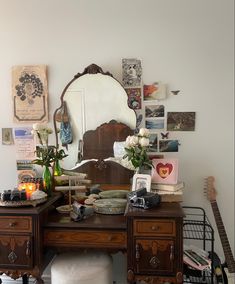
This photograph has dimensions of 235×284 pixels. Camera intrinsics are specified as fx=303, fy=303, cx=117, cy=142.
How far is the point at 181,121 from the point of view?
2174 millimetres

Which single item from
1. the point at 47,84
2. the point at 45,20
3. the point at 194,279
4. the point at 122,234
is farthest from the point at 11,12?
the point at 194,279

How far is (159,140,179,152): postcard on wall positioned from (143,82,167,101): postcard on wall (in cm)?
32

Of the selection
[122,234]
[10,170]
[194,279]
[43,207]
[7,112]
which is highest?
[7,112]

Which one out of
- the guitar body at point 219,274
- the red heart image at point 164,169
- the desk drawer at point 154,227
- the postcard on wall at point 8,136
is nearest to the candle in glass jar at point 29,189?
the postcard on wall at point 8,136

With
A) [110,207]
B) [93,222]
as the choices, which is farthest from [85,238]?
[110,207]

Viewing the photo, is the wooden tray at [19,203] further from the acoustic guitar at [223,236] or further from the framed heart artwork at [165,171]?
the acoustic guitar at [223,236]

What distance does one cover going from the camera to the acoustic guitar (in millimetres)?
1962

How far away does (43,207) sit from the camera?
1.74m

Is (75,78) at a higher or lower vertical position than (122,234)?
higher

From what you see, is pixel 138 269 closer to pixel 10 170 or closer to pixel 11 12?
pixel 10 170

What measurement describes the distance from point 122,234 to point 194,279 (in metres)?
0.70

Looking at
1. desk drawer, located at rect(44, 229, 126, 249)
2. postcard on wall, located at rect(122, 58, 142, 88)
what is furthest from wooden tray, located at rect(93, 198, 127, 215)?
postcard on wall, located at rect(122, 58, 142, 88)

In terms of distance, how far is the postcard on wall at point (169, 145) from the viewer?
2.18 metres

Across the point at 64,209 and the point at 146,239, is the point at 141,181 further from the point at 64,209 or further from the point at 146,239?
the point at 64,209
